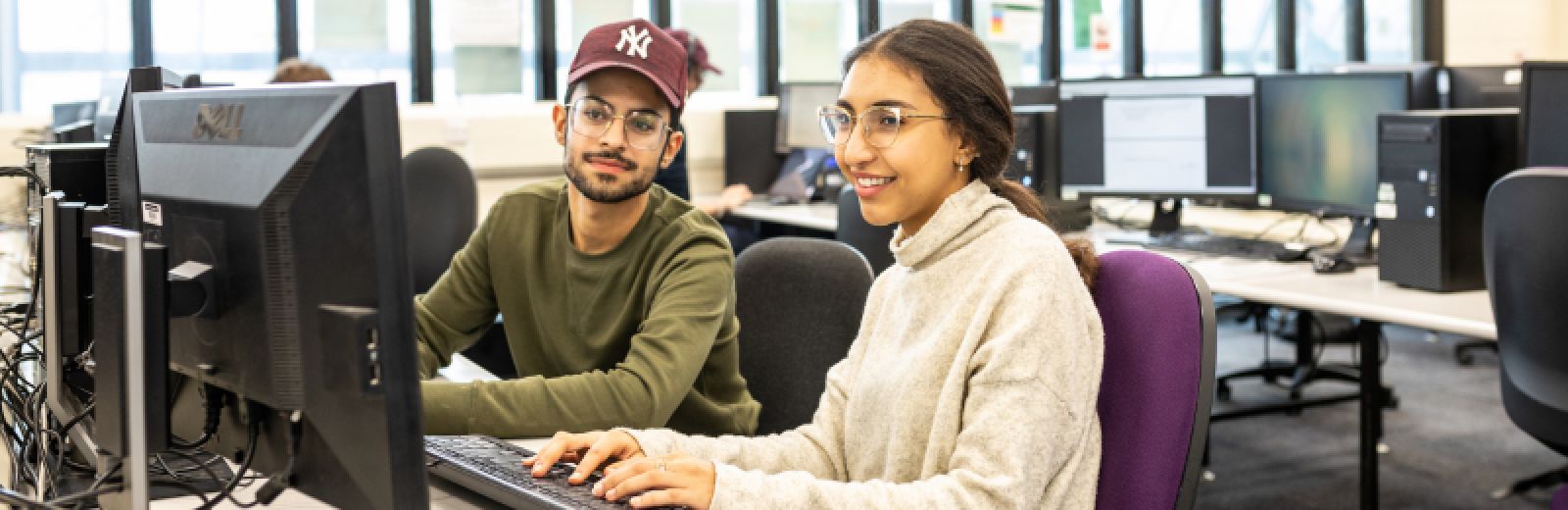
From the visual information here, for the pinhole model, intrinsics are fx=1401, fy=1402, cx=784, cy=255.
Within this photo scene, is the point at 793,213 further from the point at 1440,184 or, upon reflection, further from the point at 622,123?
the point at 622,123

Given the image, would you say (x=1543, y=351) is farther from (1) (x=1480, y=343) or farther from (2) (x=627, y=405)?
(1) (x=1480, y=343)

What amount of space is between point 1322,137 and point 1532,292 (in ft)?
4.21

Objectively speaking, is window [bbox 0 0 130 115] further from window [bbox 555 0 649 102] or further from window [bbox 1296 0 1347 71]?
window [bbox 1296 0 1347 71]

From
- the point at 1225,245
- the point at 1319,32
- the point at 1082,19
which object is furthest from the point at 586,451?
the point at 1319,32

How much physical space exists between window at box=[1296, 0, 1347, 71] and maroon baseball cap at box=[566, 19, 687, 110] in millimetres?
6472

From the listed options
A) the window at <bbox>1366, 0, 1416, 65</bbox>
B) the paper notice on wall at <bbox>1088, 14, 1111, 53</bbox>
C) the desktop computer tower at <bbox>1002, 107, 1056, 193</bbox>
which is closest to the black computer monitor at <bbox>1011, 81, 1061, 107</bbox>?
the desktop computer tower at <bbox>1002, 107, 1056, 193</bbox>

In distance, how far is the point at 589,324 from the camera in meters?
1.84

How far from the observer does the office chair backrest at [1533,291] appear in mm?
2182

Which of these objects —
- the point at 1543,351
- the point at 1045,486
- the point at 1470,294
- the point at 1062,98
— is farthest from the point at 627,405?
the point at 1062,98

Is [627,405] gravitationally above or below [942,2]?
below

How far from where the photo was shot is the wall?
290 inches

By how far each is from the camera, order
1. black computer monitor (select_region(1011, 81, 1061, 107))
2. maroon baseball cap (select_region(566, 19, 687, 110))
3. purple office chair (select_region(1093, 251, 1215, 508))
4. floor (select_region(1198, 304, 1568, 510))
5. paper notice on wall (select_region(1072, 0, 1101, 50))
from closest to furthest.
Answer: purple office chair (select_region(1093, 251, 1215, 508))
maroon baseball cap (select_region(566, 19, 687, 110))
floor (select_region(1198, 304, 1568, 510))
black computer monitor (select_region(1011, 81, 1061, 107))
paper notice on wall (select_region(1072, 0, 1101, 50))

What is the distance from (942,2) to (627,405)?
17.2ft

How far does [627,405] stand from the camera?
1.62 meters
